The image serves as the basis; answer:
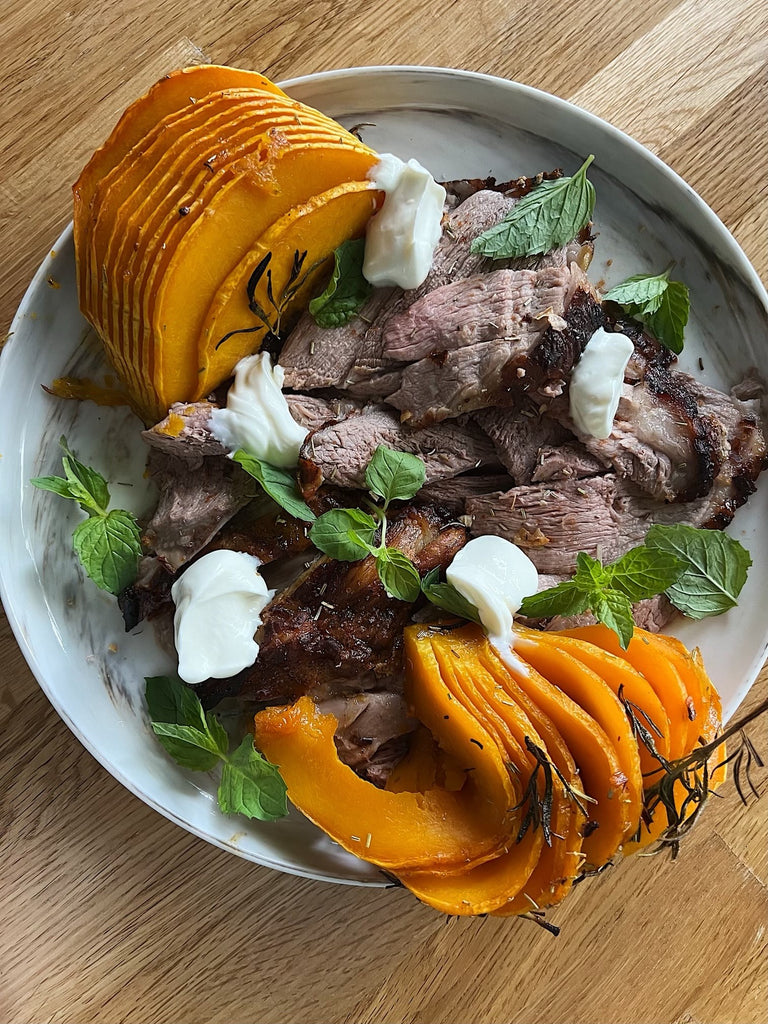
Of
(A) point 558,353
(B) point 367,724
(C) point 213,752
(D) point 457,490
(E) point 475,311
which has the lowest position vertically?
(B) point 367,724

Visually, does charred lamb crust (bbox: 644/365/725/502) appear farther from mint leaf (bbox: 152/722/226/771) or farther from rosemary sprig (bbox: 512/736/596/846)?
mint leaf (bbox: 152/722/226/771)

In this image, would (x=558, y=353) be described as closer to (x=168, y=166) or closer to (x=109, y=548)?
(x=168, y=166)

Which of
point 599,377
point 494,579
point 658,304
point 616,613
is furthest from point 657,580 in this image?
point 658,304

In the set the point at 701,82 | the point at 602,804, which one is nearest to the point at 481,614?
the point at 602,804

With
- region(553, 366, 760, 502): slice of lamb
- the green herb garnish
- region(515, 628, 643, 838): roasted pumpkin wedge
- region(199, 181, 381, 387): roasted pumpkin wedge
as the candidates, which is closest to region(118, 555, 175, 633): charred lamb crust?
region(199, 181, 381, 387): roasted pumpkin wedge

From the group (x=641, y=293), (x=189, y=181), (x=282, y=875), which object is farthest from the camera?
(x=282, y=875)

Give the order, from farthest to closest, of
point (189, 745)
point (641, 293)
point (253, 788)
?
point (641, 293) < point (189, 745) < point (253, 788)
